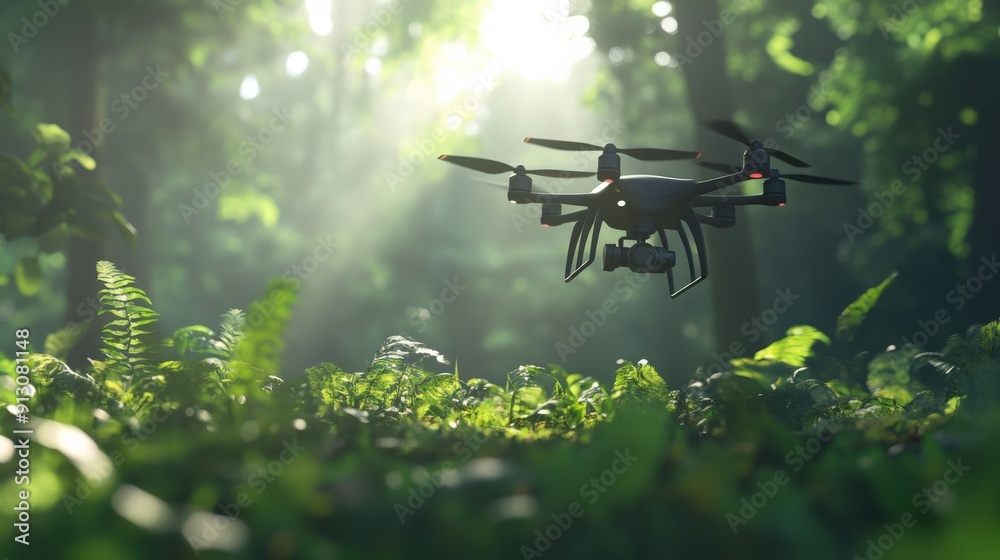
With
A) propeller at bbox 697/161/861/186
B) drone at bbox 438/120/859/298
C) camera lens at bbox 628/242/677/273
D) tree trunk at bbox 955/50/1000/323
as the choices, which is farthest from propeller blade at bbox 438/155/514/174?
tree trunk at bbox 955/50/1000/323

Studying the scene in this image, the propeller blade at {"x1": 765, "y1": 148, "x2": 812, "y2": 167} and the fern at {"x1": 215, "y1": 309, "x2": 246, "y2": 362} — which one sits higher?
the propeller blade at {"x1": 765, "y1": 148, "x2": 812, "y2": 167}

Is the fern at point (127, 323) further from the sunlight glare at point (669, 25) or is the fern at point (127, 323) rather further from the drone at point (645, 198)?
the sunlight glare at point (669, 25)

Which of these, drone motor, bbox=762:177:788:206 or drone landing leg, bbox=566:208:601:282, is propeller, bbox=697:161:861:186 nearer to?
drone motor, bbox=762:177:788:206

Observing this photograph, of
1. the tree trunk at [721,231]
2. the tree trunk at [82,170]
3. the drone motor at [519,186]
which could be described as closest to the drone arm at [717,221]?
the drone motor at [519,186]

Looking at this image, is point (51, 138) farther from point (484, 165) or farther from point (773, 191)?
point (773, 191)

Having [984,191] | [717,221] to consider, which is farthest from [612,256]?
[984,191]

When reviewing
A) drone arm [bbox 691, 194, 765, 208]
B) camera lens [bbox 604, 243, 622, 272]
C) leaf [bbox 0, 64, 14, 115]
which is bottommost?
camera lens [bbox 604, 243, 622, 272]
